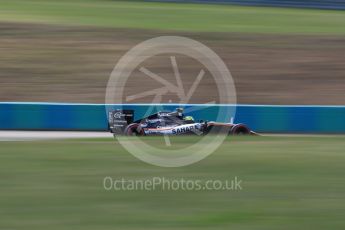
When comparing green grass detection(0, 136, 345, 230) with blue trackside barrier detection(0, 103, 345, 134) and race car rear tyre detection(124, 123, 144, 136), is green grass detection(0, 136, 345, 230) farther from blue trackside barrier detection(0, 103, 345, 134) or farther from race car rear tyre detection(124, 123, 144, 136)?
blue trackside barrier detection(0, 103, 345, 134)

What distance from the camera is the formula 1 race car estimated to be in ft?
48.1

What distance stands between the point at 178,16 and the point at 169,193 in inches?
825

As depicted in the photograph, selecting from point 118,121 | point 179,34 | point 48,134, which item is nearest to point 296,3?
point 179,34

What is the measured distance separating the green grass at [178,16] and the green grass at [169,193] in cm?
1720

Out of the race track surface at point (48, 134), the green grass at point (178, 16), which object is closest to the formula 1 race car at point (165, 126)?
the race track surface at point (48, 134)

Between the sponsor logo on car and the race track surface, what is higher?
the race track surface

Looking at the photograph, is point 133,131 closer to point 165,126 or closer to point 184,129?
point 165,126

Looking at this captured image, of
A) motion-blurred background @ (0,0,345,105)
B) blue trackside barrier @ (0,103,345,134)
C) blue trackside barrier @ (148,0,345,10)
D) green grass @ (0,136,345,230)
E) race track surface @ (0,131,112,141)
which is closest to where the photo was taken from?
green grass @ (0,136,345,230)

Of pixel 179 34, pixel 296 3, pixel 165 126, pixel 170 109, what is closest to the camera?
pixel 165 126

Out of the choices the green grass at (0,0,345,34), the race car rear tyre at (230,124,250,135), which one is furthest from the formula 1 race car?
the green grass at (0,0,345,34)

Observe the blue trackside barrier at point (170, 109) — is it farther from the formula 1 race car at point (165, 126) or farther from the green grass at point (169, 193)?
the green grass at point (169, 193)

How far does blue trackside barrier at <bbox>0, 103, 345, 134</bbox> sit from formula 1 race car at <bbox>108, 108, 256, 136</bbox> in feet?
6.93

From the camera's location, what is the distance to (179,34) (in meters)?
24.0

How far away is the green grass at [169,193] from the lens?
5.43m
